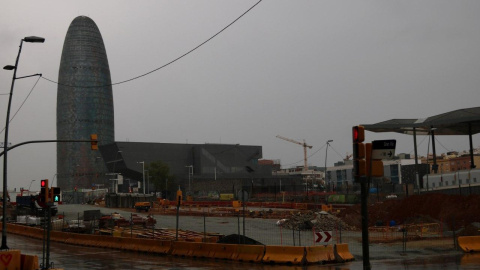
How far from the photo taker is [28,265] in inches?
832

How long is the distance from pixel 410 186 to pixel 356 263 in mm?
59071

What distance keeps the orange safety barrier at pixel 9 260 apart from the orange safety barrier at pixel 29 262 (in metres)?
0.29

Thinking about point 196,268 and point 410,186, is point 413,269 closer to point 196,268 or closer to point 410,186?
point 196,268

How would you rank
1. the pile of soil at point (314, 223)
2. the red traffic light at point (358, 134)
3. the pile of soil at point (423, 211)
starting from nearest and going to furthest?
the red traffic light at point (358, 134), the pile of soil at point (423, 211), the pile of soil at point (314, 223)

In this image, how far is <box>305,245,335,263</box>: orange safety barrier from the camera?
74.3 ft

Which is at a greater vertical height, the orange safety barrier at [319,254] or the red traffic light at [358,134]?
the red traffic light at [358,134]

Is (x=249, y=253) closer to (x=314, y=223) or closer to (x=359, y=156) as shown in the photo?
(x=359, y=156)

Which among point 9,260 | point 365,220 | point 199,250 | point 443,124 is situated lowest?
point 199,250

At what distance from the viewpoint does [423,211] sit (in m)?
47.3

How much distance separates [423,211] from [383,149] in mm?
39409

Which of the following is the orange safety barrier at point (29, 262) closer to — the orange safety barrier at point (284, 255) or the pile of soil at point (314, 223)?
the orange safety barrier at point (284, 255)

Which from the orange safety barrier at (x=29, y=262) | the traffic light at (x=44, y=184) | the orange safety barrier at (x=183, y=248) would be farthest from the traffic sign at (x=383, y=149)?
the orange safety barrier at (x=183, y=248)

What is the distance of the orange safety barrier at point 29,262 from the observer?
68.3 feet

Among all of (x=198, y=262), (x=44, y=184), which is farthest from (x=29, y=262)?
(x=198, y=262)
